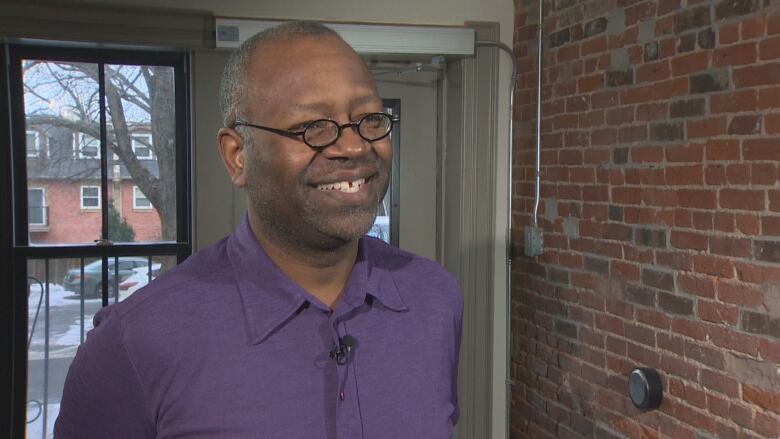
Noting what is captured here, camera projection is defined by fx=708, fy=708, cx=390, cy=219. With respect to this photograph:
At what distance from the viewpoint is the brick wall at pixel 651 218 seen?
1.86 meters

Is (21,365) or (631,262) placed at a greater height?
(631,262)

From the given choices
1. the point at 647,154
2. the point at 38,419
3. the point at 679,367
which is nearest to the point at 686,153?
the point at 647,154

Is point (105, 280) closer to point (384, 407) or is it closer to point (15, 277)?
point (15, 277)

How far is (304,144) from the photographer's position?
1.05 meters

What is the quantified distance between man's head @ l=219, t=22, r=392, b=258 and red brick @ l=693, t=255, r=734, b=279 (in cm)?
124

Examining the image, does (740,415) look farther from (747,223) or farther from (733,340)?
(747,223)

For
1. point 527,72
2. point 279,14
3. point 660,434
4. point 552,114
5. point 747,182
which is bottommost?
point 660,434

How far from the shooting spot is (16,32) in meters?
2.62

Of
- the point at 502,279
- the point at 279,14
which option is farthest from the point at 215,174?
the point at 502,279

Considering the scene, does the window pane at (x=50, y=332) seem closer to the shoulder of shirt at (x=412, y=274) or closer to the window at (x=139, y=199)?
the window at (x=139, y=199)

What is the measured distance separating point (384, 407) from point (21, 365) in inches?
89.5

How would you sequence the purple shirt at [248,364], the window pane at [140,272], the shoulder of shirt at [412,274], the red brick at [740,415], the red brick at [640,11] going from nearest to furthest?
the purple shirt at [248,364] < the shoulder of shirt at [412,274] < the red brick at [740,415] < the red brick at [640,11] < the window pane at [140,272]

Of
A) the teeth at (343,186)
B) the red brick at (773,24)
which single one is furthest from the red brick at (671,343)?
the teeth at (343,186)

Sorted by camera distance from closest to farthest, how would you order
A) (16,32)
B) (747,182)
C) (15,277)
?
(747,182), (16,32), (15,277)
